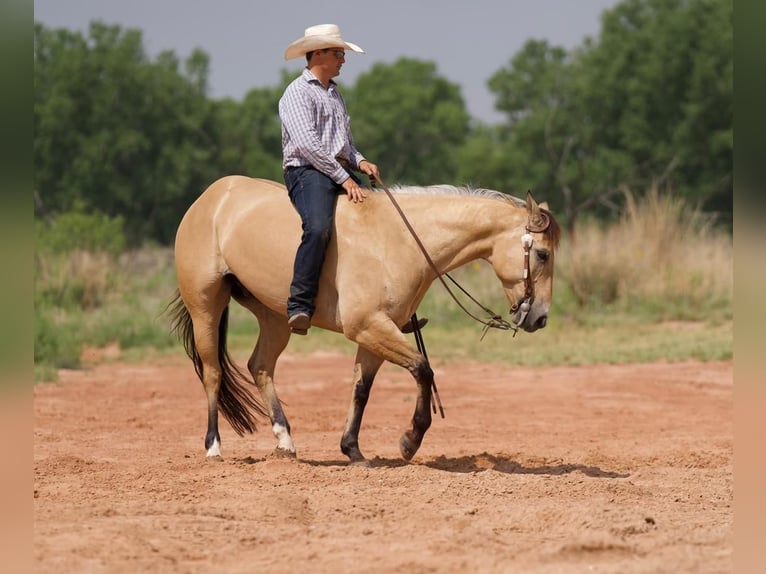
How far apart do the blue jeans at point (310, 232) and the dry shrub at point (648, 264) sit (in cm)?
1202

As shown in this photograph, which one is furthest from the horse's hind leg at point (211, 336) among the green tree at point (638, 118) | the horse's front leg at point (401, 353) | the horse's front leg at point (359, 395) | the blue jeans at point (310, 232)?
the green tree at point (638, 118)

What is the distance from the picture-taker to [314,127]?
7.82m

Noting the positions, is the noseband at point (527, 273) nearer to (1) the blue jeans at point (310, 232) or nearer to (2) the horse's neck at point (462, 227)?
(2) the horse's neck at point (462, 227)

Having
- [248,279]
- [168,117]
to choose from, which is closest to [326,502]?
[248,279]

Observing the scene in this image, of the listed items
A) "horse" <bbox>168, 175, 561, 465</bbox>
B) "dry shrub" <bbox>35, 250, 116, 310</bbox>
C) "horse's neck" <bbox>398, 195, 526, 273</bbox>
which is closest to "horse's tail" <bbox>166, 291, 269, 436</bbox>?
"horse" <bbox>168, 175, 561, 465</bbox>

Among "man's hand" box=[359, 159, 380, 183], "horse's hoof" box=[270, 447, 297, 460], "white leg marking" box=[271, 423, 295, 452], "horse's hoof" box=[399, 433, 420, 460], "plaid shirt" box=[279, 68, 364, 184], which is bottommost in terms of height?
"horse's hoof" box=[270, 447, 297, 460]

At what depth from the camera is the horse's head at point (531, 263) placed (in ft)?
24.8

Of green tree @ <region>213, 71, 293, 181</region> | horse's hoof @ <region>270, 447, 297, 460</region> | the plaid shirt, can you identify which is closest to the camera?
the plaid shirt

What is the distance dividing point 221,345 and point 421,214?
6.68 ft

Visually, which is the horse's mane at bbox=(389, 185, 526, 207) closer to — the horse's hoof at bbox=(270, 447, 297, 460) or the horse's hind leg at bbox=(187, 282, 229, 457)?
the horse's hind leg at bbox=(187, 282, 229, 457)

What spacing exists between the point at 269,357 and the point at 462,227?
195cm

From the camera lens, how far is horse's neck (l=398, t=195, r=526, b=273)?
25.3 ft

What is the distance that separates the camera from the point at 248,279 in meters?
8.13

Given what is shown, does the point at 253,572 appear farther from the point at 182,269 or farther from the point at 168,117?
the point at 168,117
